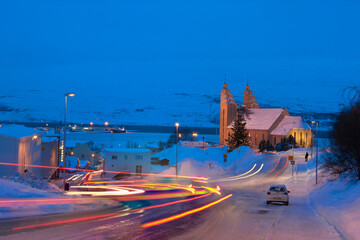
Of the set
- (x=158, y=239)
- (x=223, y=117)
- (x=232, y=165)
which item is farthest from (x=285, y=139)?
(x=158, y=239)

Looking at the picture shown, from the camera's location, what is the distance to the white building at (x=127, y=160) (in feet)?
187

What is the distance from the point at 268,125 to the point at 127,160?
58.1 m

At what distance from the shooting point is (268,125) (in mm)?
105125

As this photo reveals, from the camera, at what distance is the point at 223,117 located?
115 m

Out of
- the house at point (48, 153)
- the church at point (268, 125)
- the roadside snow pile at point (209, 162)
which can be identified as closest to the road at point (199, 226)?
the house at point (48, 153)

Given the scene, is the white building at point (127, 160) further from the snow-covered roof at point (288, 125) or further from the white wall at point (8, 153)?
the snow-covered roof at point (288, 125)

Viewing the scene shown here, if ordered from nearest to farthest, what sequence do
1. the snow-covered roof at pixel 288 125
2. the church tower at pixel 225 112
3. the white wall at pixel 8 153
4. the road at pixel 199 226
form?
the road at pixel 199 226 → the white wall at pixel 8 153 → the snow-covered roof at pixel 288 125 → the church tower at pixel 225 112

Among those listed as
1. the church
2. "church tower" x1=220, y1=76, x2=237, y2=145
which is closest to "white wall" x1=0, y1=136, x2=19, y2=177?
the church

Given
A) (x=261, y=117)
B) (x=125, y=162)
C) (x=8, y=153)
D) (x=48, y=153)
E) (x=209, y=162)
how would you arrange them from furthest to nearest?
(x=261, y=117)
(x=209, y=162)
(x=125, y=162)
(x=48, y=153)
(x=8, y=153)

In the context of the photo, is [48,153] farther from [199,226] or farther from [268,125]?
[268,125]

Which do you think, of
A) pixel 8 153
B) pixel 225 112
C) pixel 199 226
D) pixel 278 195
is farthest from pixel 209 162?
pixel 225 112

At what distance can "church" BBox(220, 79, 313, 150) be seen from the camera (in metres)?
101

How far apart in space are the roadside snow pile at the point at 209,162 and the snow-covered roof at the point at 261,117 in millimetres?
31113

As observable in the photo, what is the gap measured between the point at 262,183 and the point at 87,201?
90.9 feet
